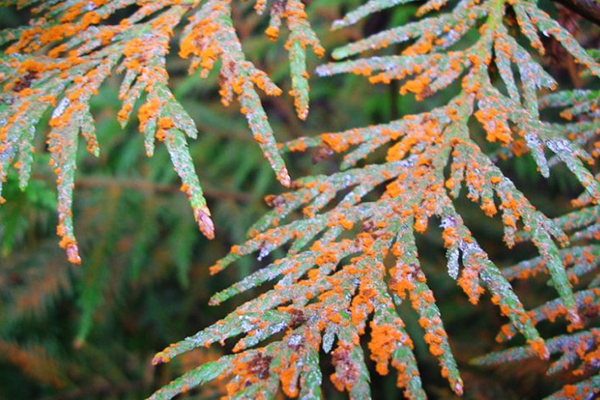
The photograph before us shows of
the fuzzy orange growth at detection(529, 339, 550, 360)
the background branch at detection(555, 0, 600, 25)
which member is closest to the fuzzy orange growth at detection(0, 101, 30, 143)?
the fuzzy orange growth at detection(529, 339, 550, 360)

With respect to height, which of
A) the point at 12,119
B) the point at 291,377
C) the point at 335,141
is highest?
the point at 12,119

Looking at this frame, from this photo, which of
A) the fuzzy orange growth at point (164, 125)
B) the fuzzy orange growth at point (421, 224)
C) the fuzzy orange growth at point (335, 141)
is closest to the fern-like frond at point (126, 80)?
the fuzzy orange growth at point (164, 125)

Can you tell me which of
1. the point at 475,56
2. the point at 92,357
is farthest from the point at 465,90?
the point at 92,357

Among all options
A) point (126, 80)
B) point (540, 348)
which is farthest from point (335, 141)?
point (540, 348)

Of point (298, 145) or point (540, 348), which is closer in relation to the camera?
point (540, 348)

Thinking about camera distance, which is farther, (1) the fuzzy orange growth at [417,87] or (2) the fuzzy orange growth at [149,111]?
(1) the fuzzy orange growth at [417,87]

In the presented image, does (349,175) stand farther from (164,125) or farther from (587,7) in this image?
(587,7)

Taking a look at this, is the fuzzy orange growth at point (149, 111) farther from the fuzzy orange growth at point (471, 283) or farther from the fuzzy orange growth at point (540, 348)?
the fuzzy orange growth at point (540, 348)

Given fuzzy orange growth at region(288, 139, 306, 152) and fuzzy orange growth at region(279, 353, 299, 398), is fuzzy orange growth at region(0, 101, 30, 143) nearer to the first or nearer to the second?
fuzzy orange growth at region(288, 139, 306, 152)

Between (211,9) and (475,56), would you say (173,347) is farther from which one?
(475,56)
